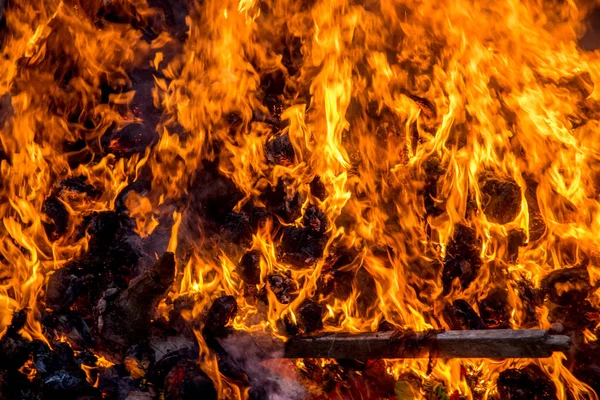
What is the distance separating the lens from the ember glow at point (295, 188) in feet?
18.0

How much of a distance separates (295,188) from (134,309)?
3133 mm

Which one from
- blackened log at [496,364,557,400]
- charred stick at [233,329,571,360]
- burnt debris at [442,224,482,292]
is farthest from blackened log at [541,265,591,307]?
charred stick at [233,329,571,360]

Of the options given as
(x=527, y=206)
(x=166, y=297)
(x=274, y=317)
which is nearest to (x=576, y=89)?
(x=527, y=206)

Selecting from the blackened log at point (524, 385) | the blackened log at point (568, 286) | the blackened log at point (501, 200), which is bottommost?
the blackened log at point (524, 385)

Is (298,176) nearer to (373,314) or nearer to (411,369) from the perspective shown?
(373,314)

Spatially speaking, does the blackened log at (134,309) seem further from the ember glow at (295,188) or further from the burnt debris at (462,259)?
the burnt debris at (462,259)

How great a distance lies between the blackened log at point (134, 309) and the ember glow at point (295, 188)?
0.03m

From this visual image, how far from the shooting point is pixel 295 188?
7348 millimetres

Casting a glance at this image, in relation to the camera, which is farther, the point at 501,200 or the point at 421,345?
the point at 501,200

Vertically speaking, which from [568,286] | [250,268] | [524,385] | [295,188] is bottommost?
[524,385]

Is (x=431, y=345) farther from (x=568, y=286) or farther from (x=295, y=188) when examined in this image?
(x=295, y=188)

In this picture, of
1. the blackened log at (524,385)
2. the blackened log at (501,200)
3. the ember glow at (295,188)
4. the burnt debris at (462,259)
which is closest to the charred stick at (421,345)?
the ember glow at (295,188)

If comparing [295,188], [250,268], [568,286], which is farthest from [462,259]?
[250,268]

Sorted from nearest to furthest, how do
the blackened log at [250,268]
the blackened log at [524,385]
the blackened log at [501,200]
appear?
the blackened log at [524,385] → the blackened log at [501,200] → the blackened log at [250,268]
